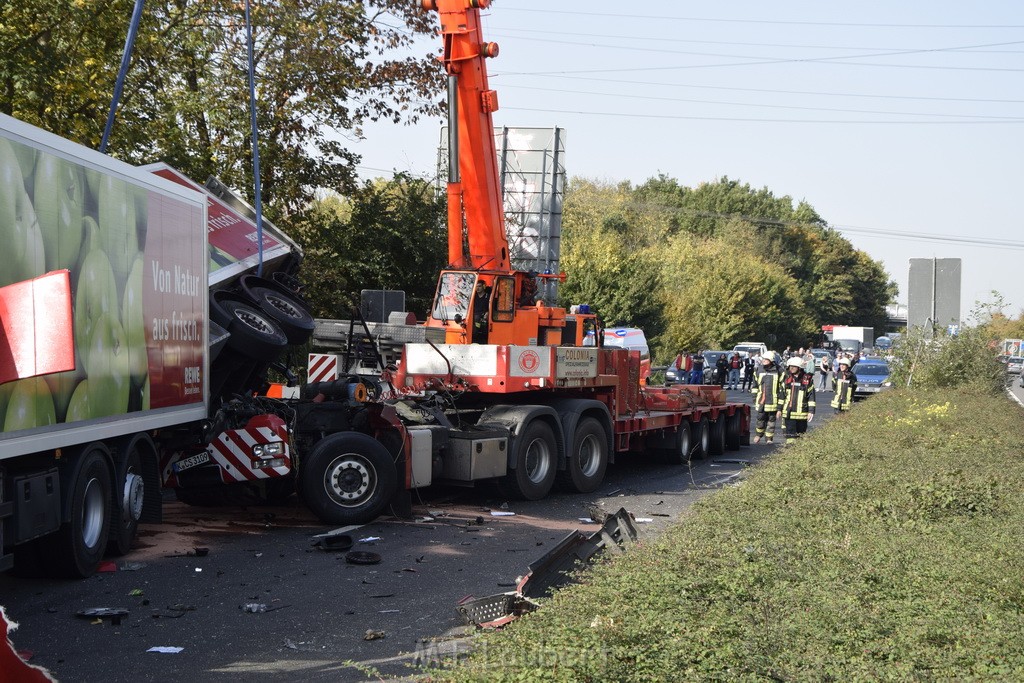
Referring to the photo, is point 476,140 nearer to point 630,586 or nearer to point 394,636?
point 394,636

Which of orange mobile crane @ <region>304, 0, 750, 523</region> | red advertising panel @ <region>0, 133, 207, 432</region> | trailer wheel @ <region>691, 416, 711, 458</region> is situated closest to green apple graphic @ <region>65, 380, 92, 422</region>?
red advertising panel @ <region>0, 133, 207, 432</region>

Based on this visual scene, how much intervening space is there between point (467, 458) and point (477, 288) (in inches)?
122

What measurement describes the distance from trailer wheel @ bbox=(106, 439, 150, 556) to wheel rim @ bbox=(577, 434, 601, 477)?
6.15 m

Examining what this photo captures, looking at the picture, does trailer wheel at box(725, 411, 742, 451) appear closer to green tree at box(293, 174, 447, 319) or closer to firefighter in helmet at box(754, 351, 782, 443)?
firefighter in helmet at box(754, 351, 782, 443)

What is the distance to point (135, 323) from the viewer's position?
31.4 feet

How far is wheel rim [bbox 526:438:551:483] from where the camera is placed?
13.8m

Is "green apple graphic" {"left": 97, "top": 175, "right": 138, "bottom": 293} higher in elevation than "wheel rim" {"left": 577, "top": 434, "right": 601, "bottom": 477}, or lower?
higher

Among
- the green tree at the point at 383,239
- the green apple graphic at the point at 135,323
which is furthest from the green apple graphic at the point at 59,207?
the green tree at the point at 383,239

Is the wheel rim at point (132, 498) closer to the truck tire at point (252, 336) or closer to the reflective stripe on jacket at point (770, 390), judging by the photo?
the truck tire at point (252, 336)

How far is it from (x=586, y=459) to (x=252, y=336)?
188 inches

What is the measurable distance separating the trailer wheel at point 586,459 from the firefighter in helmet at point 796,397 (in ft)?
17.6

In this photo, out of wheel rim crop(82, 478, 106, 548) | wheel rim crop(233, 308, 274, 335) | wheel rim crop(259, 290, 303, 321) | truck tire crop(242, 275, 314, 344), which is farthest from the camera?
wheel rim crop(259, 290, 303, 321)

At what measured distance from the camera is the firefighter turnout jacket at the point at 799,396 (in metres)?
19.5

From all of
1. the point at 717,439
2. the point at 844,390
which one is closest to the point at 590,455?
the point at 717,439
